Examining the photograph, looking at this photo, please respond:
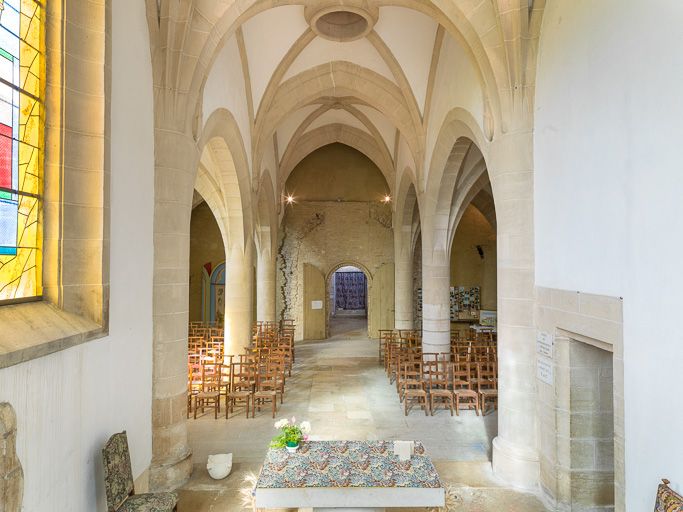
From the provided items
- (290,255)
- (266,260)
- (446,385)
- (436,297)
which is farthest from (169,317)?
(290,255)

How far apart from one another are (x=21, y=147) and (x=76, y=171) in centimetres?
49

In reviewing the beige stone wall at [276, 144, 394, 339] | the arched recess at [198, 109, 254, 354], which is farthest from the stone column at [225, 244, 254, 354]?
the beige stone wall at [276, 144, 394, 339]

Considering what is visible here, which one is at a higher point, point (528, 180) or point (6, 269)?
point (528, 180)

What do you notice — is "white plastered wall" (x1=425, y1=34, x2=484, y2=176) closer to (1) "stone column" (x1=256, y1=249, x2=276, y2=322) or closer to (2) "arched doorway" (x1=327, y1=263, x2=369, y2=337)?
(1) "stone column" (x1=256, y1=249, x2=276, y2=322)

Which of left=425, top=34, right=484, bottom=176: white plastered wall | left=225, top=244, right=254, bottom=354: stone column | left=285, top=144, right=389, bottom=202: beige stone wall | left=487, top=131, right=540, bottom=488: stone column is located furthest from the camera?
left=285, top=144, right=389, bottom=202: beige stone wall

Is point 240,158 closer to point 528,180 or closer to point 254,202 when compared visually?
point 254,202

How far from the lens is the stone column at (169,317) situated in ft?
→ 17.4

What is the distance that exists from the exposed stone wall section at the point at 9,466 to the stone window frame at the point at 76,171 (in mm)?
744

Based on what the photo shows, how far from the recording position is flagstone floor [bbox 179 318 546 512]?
5156 mm

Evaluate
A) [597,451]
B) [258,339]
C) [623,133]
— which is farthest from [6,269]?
[258,339]

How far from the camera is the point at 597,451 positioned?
15.8ft

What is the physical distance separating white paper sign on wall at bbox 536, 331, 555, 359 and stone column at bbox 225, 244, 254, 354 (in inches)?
281

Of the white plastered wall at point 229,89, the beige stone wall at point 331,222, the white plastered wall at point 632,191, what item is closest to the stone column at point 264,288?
the beige stone wall at point 331,222

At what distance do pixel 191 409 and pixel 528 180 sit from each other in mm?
6873
